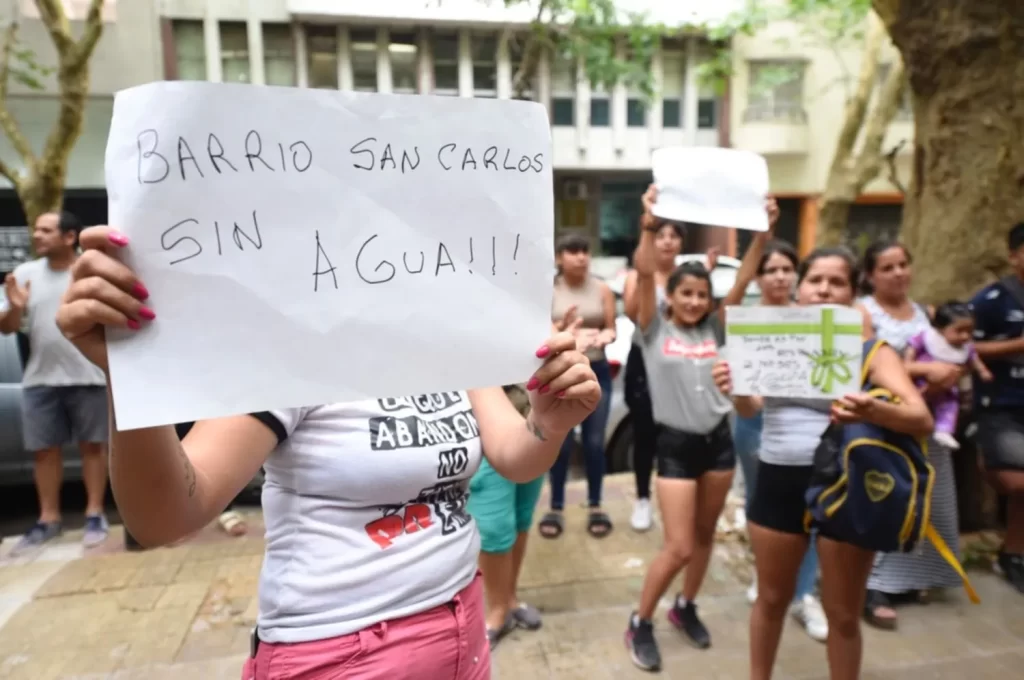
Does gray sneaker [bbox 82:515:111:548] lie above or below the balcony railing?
below

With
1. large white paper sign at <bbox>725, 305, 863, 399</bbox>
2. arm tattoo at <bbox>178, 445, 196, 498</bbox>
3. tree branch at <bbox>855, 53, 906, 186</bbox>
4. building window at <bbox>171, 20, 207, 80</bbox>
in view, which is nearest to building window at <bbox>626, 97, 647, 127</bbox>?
tree branch at <bbox>855, 53, 906, 186</bbox>

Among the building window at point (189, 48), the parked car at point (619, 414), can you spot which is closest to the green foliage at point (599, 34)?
the parked car at point (619, 414)

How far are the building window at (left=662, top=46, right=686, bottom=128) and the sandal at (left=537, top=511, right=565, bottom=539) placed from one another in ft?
47.7

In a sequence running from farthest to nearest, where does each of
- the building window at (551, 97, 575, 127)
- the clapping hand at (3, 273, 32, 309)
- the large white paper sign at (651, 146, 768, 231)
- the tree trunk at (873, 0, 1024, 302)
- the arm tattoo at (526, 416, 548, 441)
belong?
the building window at (551, 97, 575, 127), the clapping hand at (3, 273, 32, 309), the tree trunk at (873, 0, 1024, 302), the large white paper sign at (651, 146, 768, 231), the arm tattoo at (526, 416, 548, 441)

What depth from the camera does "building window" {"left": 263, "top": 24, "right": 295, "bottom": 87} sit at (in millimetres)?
13422

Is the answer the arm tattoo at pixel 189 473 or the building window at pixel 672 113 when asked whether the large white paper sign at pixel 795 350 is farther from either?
the building window at pixel 672 113

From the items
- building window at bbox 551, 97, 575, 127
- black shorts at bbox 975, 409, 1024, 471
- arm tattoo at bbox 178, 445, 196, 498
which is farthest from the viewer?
building window at bbox 551, 97, 575, 127

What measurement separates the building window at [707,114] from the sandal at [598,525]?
14654 millimetres

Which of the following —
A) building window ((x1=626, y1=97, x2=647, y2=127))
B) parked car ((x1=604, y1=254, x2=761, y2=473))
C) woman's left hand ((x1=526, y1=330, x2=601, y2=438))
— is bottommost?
parked car ((x1=604, y1=254, x2=761, y2=473))

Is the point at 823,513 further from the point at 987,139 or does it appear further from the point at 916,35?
the point at 916,35

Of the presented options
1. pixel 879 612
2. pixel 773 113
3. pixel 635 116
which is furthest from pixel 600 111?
pixel 879 612

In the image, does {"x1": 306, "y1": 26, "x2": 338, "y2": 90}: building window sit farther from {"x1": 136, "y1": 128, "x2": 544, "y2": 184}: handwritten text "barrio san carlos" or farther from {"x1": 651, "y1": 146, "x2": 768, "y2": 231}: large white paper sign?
{"x1": 136, "y1": 128, "x2": 544, "y2": 184}: handwritten text "barrio san carlos"

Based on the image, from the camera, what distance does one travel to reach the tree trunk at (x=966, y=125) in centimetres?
380

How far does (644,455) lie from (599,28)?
5217 mm
